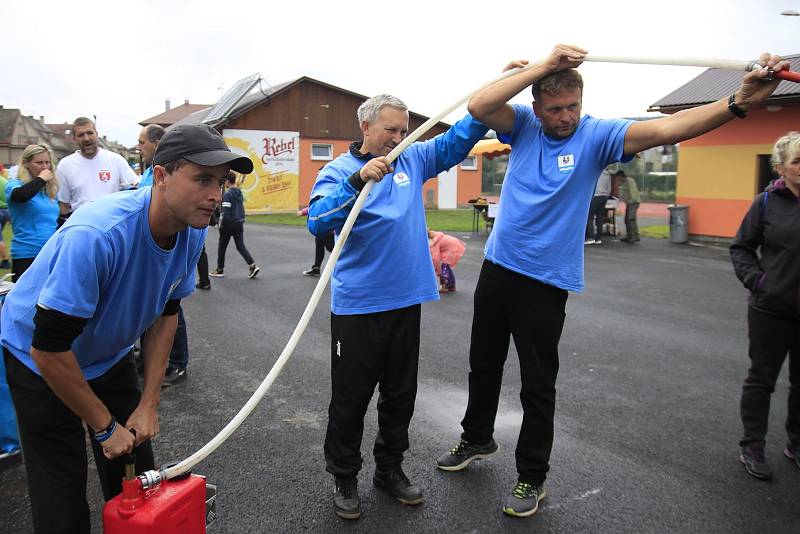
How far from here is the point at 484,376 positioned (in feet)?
11.9

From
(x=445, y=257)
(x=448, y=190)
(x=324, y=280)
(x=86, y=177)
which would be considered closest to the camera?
(x=324, y=280)

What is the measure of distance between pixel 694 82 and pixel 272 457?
1766 centimetres

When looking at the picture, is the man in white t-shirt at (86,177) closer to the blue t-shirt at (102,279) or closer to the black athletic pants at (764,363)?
the blue t-shirt at (102,279)

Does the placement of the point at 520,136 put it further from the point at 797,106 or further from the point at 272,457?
the point at 797,106

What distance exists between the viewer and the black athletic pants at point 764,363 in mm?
3793

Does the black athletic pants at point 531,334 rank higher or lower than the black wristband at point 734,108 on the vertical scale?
lower

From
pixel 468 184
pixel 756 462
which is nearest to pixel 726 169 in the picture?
pixel 756 462

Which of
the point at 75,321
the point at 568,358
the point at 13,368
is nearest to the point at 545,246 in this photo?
the point at 75,321

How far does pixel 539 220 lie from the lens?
3180mm

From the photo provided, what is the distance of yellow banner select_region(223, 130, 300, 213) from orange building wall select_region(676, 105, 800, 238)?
18.7 m

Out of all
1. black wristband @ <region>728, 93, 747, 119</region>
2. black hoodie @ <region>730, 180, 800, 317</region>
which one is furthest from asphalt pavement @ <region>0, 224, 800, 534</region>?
black wristband @ <region>728, 93, 747, 119</region>

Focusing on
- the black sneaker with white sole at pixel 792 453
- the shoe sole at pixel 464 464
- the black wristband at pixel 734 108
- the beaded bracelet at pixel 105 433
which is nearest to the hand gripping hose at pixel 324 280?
the black wristband at pixel 734 108

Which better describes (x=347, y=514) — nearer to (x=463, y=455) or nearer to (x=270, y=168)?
(x=463, y=455)

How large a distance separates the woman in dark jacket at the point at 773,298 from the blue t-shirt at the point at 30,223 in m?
5.97
